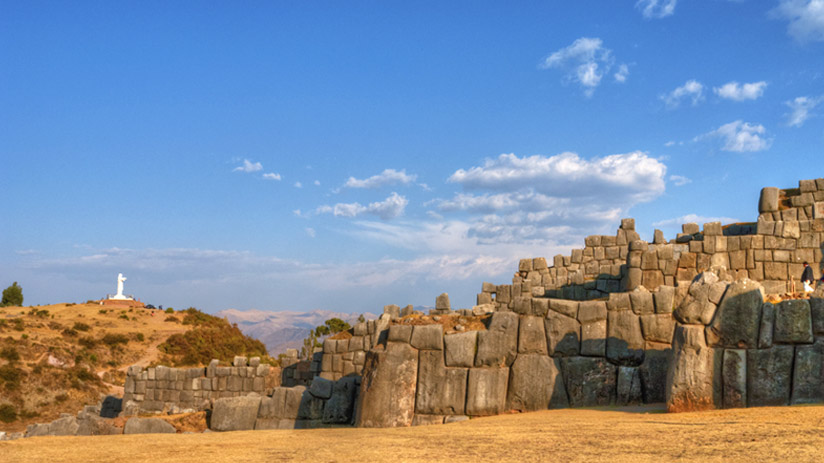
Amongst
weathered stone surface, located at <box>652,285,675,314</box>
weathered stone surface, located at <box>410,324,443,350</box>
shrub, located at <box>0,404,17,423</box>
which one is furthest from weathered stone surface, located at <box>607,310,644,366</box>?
shrub, located at <box>0,404,17,423</box>

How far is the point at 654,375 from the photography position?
35.4 ft

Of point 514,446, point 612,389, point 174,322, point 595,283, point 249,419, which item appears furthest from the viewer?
point 174,322

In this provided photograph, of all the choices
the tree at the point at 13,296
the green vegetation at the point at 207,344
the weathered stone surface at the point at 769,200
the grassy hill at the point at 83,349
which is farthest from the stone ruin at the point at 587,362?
the tree at the point at 13,296

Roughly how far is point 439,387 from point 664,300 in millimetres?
4043

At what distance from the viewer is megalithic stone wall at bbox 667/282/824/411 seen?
348 inches

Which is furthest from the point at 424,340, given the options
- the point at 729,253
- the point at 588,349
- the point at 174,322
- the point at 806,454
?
the point at 174,322

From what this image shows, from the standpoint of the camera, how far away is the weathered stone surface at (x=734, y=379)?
8891mm

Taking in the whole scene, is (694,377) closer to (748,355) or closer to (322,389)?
(748,355)

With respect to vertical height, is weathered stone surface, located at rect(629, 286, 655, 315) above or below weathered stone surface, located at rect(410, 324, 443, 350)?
above

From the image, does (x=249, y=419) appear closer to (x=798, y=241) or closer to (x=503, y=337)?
(x=503, y=337)

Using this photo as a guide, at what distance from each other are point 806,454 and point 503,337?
603 centimetres

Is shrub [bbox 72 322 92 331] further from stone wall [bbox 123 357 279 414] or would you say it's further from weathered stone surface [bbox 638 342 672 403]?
weathered stone surface [bbox 638 342 672 403]

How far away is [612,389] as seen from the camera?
36.2ft

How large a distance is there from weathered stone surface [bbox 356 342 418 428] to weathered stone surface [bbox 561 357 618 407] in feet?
8.41
